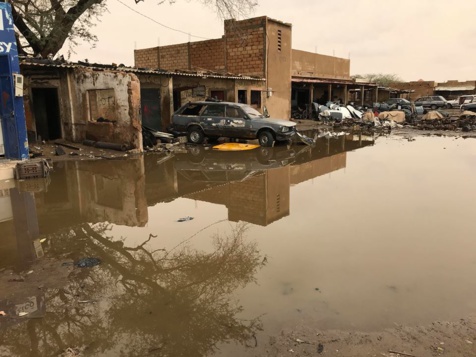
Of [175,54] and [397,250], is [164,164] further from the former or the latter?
[175,54]

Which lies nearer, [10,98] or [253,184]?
[253,184]

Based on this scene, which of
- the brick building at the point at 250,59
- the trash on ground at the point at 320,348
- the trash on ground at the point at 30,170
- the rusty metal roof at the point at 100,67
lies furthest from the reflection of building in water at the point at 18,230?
the brick building at the point at 250,59

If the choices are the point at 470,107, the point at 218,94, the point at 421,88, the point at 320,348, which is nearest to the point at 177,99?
the point at 218,94

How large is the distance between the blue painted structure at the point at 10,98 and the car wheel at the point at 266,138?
8299 millimetres

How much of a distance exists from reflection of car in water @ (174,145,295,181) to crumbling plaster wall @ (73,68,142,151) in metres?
2.09

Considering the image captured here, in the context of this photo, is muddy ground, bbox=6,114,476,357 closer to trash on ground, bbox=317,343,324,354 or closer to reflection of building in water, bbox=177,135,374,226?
trash on ground, bbox=317,343,324,354

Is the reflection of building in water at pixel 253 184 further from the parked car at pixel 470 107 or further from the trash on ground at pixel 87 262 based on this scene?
the parked car at pixel 470 107

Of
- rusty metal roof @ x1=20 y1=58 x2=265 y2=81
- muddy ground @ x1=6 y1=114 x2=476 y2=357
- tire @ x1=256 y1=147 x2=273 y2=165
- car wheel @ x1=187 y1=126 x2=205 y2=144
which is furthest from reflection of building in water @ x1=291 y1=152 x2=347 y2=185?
rusty metal roof @ x1=20 y1=58 x2=265 y2=81

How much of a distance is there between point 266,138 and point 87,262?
10850 millimetres

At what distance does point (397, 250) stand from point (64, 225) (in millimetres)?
5040

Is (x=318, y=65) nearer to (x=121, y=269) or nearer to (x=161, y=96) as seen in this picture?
(x=161, y=96)

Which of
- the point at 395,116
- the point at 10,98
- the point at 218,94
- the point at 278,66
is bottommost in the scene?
the point at 395,116

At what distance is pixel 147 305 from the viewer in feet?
11.6

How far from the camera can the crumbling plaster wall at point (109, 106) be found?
42.6ft
